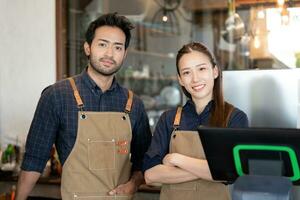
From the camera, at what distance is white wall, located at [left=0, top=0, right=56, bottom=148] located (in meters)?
3.31

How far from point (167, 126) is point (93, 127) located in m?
0.35

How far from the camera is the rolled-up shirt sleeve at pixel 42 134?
2072 mm

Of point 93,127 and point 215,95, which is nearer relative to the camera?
point 215,95

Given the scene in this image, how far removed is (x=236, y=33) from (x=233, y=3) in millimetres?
286

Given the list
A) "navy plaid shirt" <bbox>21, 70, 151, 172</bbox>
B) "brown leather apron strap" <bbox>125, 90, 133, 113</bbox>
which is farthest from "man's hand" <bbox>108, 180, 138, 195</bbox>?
"brown leather apron strap" <bbox>125, 90, 133, 113</bbox>

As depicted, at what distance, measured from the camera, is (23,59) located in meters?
3.34

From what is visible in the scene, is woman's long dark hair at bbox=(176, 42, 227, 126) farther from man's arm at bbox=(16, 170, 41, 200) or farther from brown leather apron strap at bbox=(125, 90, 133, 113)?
man's arm at bbox=(16, 170, 41, 200)

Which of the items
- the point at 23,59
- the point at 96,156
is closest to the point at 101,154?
the point at 96,156

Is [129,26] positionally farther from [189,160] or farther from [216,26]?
[216,26]

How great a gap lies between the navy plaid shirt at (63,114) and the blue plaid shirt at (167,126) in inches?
10.4

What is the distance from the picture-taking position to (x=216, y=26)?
20.2 feet

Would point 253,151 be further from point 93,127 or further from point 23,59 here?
point 23,59

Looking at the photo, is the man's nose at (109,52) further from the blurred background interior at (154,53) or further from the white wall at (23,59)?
the white wall at (23,59)

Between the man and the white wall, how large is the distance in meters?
1.22
